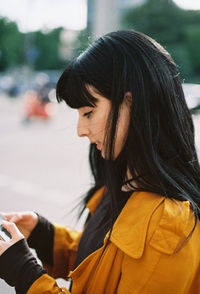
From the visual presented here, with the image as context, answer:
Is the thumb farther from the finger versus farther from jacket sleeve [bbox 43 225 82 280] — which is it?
jacket sleeve [bbox 43 225 82 280]

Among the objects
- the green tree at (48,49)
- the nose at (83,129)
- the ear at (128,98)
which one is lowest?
the green tree at (48,49)

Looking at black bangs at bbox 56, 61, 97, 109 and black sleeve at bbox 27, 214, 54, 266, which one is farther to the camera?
black sleeve at bbox 27, 214, 54, 266

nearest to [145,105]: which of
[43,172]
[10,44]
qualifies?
[43,172]

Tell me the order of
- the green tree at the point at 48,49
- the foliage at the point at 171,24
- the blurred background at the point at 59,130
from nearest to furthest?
the blurred background at the point at 59,130 < the foliage at the point at 171,24 < the green tree at the point at 48,49

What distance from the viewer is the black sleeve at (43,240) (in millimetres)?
1446

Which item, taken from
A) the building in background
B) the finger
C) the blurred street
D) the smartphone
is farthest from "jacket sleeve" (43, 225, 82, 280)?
the building in background

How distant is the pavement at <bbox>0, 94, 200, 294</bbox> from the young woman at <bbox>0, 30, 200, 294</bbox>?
104 centimetres

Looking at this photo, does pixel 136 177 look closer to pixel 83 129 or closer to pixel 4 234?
pixel 83 129

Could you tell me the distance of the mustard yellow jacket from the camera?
3.16 feet

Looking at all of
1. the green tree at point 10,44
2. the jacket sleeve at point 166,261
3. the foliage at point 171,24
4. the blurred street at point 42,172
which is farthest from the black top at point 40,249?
the green tree at point 10,44

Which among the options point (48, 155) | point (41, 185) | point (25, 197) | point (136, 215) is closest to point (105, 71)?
point (136, 215)

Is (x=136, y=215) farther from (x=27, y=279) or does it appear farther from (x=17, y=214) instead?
(x=17, y=214)

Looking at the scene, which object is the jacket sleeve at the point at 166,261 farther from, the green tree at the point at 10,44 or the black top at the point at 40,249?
the green tree at the point at 10,44

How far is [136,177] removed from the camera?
117cm
